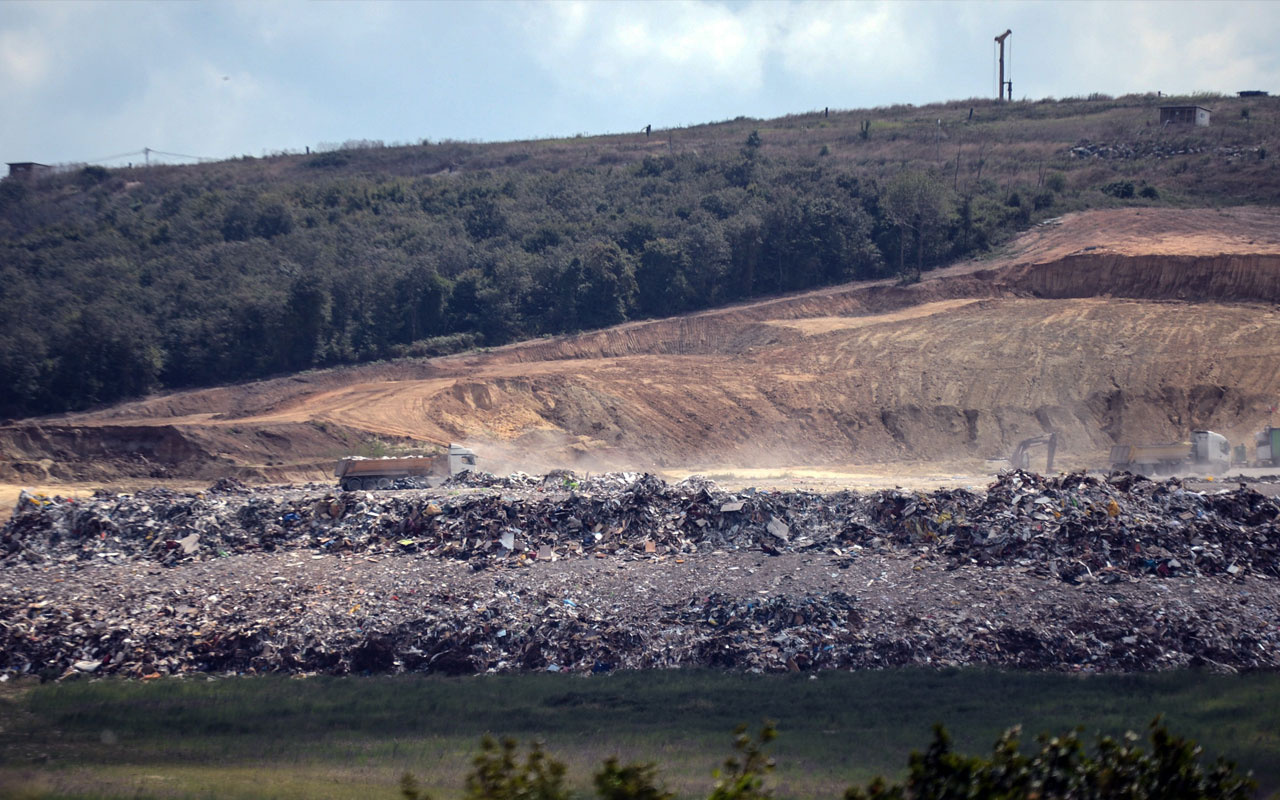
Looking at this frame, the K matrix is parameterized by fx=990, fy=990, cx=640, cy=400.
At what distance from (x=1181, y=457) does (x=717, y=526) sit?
14.2 m

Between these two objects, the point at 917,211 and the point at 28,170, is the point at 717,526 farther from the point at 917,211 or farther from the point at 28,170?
the point at 28,170

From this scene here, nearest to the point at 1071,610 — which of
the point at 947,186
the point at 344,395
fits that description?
the point at 344,395

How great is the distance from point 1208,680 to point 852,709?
4598 millimetres

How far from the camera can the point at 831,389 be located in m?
34.5

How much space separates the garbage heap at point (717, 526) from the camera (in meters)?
15.9

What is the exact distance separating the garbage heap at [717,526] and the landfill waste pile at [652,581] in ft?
0.17

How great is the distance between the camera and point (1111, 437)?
31.1 meters

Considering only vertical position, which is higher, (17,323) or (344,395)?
(17,323)

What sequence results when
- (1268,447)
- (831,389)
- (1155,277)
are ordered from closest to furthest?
(1268,447) → (831,389) → (1155,277)

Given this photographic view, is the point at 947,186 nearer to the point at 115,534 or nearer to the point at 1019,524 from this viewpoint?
the point at 1019,524

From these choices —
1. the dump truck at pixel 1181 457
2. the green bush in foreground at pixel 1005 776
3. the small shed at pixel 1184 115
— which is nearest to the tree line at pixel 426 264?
the small shed at pixel 1184 115

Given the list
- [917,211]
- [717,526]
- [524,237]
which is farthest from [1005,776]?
[524,237]

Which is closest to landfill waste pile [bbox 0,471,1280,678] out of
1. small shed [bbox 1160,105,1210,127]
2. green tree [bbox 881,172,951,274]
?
green tree [bbox 881,172,951,274]

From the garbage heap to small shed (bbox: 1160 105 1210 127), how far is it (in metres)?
49.6
